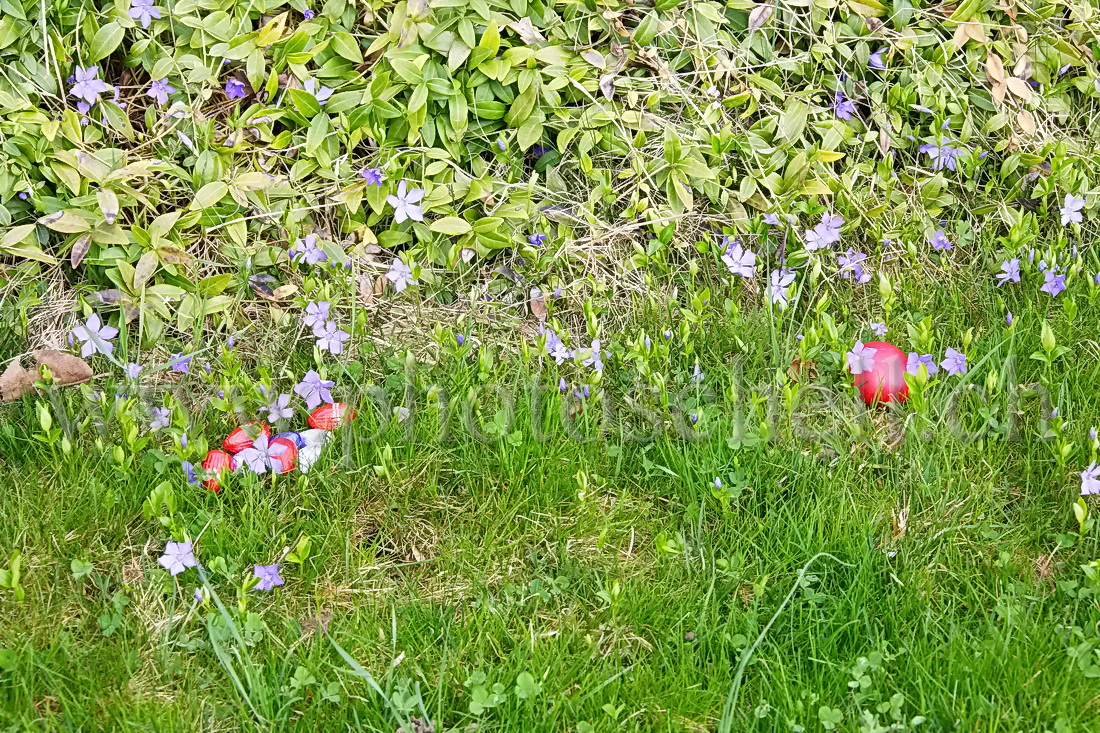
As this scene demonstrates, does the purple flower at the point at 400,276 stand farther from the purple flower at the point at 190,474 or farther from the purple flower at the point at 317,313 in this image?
the purple flower at the point at 190,474

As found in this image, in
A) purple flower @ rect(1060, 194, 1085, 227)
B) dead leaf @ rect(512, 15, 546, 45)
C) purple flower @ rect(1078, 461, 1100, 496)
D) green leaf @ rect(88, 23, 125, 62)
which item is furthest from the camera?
purple flower @ rect(1060, 194, 1085, 227)

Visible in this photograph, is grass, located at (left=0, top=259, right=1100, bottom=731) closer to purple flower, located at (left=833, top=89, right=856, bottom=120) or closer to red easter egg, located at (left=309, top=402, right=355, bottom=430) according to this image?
red easter egg, located at (left=309, top=402, right=355, bottom=430)

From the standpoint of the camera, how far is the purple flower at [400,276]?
109 inches

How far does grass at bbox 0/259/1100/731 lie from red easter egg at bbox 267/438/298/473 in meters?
0.06

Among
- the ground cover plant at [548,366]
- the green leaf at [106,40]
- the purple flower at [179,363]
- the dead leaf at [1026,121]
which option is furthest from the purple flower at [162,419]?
the dead leaf at [1026,121]

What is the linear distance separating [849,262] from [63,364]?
2.18 m

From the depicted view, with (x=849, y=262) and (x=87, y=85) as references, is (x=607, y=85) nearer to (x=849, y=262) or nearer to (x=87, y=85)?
(x=849, y=262)

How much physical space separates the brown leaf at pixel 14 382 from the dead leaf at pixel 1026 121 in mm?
2996

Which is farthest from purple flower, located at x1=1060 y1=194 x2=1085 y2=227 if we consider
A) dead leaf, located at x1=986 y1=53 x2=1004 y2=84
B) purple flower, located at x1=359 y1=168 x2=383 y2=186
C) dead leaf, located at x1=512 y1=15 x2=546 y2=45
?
purple flower, located at x1=359 y1=168 x2=383 y2=186

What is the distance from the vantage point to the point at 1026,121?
330 cm

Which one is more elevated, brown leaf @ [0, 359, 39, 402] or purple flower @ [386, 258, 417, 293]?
purple flower @ [386, 258, 417, 293]

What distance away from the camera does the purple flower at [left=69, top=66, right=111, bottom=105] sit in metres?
2.73

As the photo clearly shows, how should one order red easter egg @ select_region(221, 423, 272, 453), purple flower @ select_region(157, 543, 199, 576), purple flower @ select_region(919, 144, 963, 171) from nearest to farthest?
1. purple flower @ select_region(157, 543, 199, 576)
2. red easter egg @ select_region(221, 423, 272, 453)
3. purple flower @ select_region(919, 144, 963, 171)

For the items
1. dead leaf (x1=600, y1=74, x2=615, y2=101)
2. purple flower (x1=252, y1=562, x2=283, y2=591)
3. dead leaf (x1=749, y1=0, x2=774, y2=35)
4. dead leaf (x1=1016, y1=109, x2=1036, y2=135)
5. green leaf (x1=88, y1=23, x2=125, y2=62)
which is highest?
Answer: dead leaf (x1=749, y1=0, x2=774, y2=35)
